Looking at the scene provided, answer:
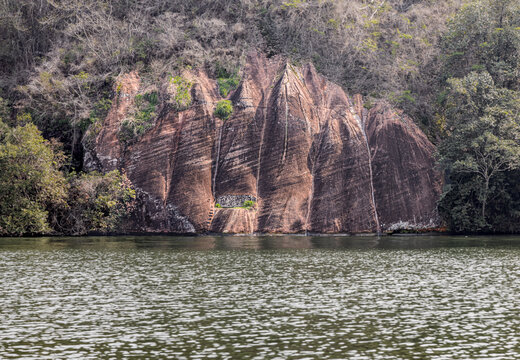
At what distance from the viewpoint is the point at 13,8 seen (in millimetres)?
65438

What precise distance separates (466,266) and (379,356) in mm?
17685

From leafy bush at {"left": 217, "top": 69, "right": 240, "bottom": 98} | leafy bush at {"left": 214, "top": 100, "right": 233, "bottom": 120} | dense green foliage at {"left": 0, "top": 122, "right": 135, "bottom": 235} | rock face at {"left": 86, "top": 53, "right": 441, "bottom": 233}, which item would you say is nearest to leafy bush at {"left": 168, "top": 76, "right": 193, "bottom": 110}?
rock face at {"left": 86, "top": 53, "right": 441, "bottom": 233}

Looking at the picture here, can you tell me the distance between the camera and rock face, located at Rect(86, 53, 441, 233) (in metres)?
53.7

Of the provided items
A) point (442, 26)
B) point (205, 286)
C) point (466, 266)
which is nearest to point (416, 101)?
point (442, 26)

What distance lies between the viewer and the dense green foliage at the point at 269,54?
50.9 metres

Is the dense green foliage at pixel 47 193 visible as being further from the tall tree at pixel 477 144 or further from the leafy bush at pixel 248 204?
the tall tree at pixel 477 144

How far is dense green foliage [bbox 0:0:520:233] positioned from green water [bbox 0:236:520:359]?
13578 mm

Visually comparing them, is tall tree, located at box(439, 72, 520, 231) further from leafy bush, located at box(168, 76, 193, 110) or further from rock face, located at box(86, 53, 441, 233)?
leafy bush, located at box(168, 76, 193, 110)

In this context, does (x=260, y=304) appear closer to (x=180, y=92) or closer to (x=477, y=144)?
(x=477, y=144)

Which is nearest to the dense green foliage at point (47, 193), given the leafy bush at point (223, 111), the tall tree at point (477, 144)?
the leafy bush at point (223, 111)

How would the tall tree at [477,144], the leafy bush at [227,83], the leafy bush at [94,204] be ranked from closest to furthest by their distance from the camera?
1. the tall tree at [477,144]
2. the leafy bush at [94,204]
3. the leafy bush at [227,83]

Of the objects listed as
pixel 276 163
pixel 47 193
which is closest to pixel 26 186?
pixel 47 193

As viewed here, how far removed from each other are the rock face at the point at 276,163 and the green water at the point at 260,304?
15.1 meters

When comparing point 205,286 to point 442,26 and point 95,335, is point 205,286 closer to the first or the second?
point 95,335
